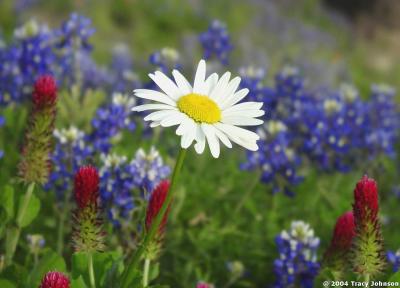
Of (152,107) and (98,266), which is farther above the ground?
(152,107)

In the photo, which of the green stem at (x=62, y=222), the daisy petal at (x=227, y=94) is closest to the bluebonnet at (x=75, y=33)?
→ the green stem at (x=62, y=222)

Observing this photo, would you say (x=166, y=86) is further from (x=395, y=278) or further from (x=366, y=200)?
(x=395, y=278)

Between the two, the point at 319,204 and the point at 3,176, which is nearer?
the point at 3,176

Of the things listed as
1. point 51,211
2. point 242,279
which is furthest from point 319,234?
point 51,211

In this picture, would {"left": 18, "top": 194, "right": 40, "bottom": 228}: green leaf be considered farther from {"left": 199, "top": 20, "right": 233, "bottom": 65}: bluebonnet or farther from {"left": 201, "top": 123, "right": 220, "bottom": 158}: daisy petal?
{"left": 199, "top": 20, "right": 233, "bottom": 65}: bluebonnet

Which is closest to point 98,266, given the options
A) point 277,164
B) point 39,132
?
point 39,132

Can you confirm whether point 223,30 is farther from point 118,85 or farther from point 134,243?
point 134,243

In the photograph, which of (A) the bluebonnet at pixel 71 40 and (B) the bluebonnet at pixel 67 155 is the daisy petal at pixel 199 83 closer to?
(B) the bluebonnet at pixel 67 155

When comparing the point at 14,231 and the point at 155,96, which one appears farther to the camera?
the point at 14,231
